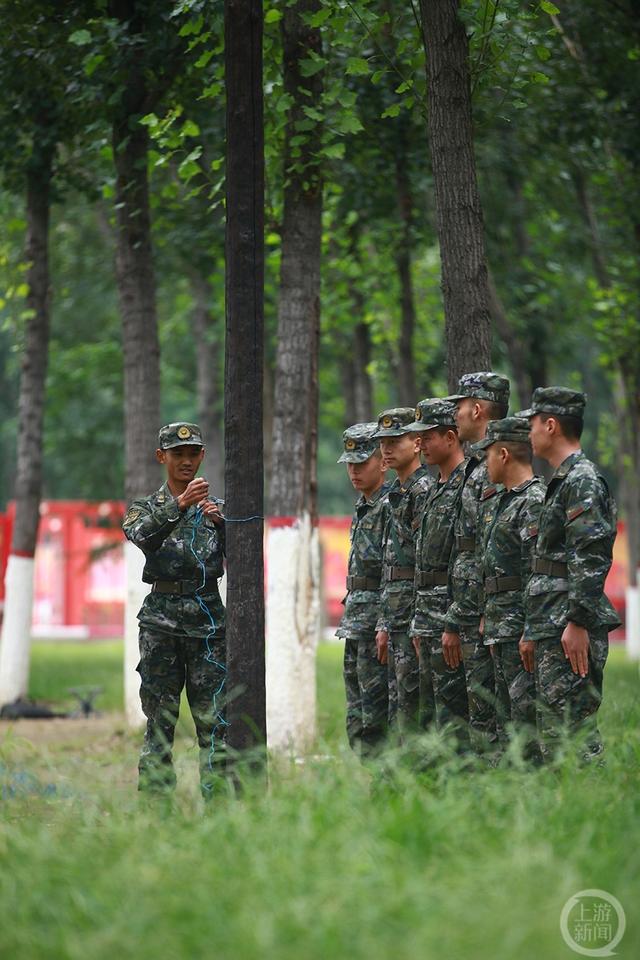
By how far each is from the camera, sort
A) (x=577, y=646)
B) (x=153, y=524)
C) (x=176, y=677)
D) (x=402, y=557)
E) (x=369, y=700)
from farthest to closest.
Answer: (x=369, y=700), (x=402, y=557), (x=176, y=677), (x=153, y=524), (x=577, y=646)

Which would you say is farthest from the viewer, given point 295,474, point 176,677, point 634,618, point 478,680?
point 634,618

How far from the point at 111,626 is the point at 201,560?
28558 mm

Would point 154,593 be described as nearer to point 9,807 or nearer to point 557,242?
point 9,807

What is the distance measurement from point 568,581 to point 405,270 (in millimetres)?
11597

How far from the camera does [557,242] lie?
24250mm

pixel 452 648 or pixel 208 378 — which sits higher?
pixel 208 378

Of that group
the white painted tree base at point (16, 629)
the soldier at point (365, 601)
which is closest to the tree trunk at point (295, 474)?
the soldier at point (365, 601)

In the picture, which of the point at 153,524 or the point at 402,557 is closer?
the point at 153,524

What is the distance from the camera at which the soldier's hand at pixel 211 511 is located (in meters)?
8.35

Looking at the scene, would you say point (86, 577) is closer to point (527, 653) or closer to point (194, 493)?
point (194, 493)

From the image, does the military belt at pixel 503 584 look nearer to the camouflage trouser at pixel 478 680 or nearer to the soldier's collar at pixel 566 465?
the camouflage trouser at pixel 478 680

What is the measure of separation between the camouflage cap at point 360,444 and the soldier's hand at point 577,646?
2.69 meters

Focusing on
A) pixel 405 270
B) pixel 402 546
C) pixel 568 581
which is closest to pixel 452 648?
pixel 402 546

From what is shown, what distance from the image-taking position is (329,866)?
5.02 meters
